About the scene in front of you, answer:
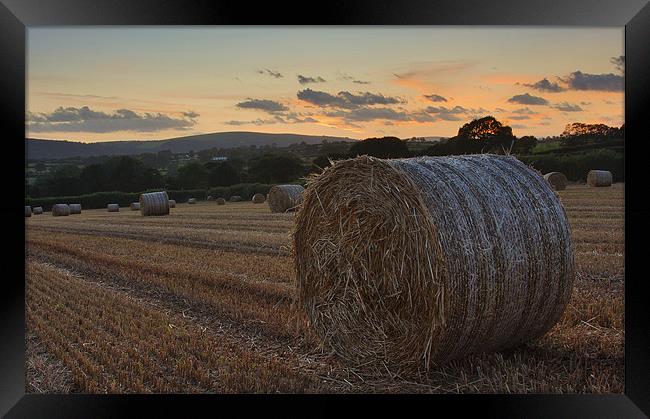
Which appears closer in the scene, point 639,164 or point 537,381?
point 639,164

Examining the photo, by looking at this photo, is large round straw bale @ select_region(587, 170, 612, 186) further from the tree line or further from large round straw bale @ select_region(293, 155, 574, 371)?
large round straw bale @ select_region(293, 155, 574, 371)

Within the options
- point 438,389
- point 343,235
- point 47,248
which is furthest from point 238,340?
point 47,248

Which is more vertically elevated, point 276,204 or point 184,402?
point 276,204

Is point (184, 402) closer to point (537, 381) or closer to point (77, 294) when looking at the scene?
point (537, 381)

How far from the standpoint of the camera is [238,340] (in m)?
5.86

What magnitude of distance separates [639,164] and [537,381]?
1.69 m

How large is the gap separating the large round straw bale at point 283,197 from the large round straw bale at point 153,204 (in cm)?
492

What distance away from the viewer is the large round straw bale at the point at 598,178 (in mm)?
20297

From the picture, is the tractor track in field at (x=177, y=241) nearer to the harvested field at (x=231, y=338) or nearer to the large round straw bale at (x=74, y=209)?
the harvested field at (x=231, y=338)

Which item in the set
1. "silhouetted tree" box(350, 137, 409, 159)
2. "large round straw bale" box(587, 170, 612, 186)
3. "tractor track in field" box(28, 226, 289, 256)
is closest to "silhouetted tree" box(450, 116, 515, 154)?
"silhouetted tree" box(350, 137, 409, 159)

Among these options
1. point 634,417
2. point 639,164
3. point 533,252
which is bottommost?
point 634,417

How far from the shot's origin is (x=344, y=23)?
4.57 m

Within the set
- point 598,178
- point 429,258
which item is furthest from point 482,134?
point 598,178

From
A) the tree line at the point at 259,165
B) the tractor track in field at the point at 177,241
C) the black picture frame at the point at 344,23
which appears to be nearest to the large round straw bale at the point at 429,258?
the black picture frame at the point at 344,23
